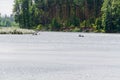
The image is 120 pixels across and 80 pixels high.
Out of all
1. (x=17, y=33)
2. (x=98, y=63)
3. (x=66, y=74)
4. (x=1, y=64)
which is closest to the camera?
(x=66, y=74)

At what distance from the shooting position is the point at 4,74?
4581 cm

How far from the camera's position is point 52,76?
45.2 m

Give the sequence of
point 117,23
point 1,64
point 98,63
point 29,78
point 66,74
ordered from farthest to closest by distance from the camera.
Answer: point 117,23 → point 98,63 → point 1,64 → point 66,74 → point 29,78

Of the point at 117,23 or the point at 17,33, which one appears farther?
the point at 117,23

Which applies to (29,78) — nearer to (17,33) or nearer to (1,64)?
(1,64)

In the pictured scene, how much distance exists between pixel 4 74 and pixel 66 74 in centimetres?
595

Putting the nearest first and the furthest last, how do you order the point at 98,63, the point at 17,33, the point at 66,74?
1. the point at 66,74
2. the point at 98,63
3. the point at 17,33

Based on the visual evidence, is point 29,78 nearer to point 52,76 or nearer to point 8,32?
point 52,76

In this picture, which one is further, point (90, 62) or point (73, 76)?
point (90, 62)

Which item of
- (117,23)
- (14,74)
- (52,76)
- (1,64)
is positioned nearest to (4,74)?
(14,74)

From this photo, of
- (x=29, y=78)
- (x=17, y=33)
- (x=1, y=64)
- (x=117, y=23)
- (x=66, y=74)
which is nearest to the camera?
(x=29, y=78)

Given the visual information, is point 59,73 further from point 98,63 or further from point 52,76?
point 98,63

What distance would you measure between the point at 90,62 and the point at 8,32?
8944 cm

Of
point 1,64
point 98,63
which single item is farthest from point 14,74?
point 98,63
